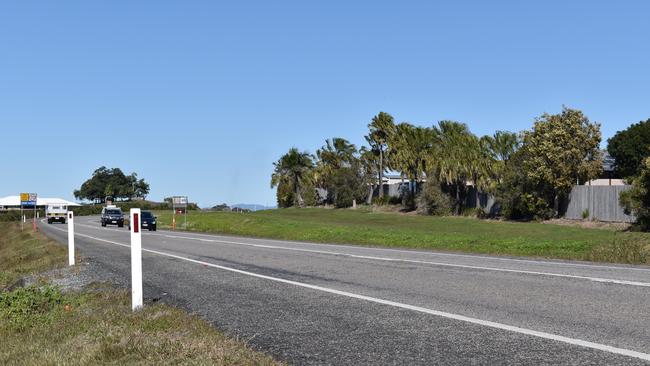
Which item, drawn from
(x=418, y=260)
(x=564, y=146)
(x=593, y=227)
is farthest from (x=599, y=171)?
(x=418, y=260)

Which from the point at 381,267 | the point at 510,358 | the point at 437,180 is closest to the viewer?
the point at 510,358

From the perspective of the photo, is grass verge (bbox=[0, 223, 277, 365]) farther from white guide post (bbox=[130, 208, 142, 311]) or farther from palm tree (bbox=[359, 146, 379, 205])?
palm tree (bbox=[359, 146, 379, 205])

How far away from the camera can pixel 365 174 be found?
8388cm

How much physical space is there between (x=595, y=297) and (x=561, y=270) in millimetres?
4118

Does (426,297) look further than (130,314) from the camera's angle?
Yes

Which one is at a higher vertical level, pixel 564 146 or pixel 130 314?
pixel 564 146

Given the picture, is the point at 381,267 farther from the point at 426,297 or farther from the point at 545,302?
the point at 545,302

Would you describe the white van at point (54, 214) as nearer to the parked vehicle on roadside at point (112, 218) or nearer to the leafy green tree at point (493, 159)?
the parked vehicle on roadside at point (112, 218)

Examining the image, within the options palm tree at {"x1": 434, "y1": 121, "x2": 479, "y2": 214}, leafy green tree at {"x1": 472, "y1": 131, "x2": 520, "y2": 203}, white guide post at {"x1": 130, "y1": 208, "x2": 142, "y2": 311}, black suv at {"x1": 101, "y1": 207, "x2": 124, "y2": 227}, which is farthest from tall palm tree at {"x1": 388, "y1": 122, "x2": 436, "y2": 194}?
white guide post at {"x1": 130, "y1": 208, "x2": 142, "y2": 311}

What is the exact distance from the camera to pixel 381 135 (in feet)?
263

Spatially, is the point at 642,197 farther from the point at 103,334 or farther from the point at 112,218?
the point at 112,218

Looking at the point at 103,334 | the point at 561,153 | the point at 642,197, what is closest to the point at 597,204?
the point at 561,153

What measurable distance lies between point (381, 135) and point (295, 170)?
67.8 ft

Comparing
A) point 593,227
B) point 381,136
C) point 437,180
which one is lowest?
point 593,227
